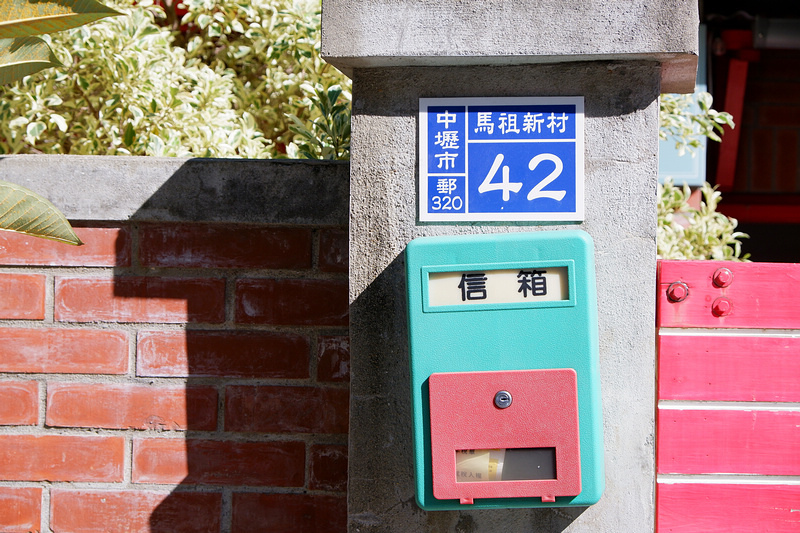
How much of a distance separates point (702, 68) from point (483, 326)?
3164 mm

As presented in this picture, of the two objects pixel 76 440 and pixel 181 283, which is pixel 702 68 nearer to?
pixel 181 283

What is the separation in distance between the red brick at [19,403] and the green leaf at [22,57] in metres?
0.78

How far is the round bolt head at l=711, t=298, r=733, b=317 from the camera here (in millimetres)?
1539

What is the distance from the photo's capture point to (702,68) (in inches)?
147

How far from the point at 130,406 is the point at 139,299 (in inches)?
10.7

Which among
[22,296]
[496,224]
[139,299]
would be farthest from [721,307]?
[22,296]

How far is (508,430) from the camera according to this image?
1200 mm

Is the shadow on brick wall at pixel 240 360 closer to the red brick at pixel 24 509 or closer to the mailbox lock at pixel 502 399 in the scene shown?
the red brick at pixel 24 509

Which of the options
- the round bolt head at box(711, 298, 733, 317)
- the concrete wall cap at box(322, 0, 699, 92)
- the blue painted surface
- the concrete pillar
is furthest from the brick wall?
the blue painted surface

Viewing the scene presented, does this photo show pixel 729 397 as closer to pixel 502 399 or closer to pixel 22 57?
pixel 502 399

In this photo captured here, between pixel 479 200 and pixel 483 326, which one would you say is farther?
pixel 479 200

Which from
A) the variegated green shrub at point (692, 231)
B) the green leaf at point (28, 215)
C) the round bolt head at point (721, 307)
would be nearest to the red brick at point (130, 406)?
the green leaf at point (28, 215)

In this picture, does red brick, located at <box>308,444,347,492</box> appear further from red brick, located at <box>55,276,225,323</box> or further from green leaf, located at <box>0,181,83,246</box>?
green leaf, located at <box>0,181,83,246</box>

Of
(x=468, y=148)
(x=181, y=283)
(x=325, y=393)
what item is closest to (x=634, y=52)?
(x=468, y=148)
